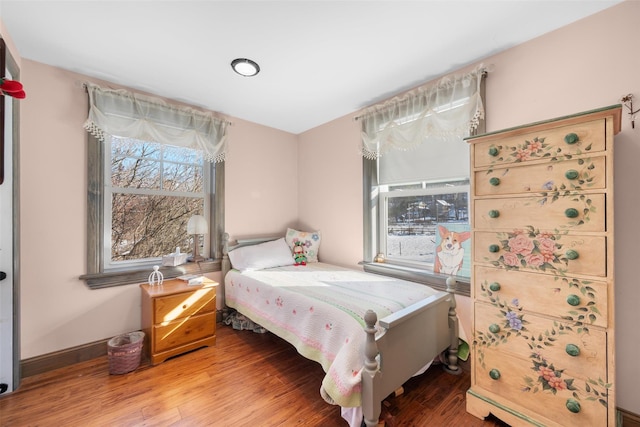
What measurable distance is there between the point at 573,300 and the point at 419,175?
Answer: 149 cm

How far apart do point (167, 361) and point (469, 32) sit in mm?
3386

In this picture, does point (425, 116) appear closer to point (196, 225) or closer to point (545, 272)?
point (545, 272)

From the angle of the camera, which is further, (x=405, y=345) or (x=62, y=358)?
(x=62, y=358)

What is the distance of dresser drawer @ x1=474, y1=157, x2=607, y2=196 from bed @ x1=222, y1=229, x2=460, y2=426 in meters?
0.87

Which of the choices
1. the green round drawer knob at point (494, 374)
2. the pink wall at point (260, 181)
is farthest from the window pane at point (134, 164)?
the green round drawer knob at point (494, 374)

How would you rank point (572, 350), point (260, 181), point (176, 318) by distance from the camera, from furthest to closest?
point (260, 181) < point (176, 318) < point (572, 350)

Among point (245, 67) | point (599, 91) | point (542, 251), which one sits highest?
point (245, 67)

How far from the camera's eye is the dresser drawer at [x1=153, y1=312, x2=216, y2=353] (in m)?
2.16

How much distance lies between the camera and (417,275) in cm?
237

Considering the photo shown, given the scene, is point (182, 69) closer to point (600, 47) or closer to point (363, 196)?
point (363, 196)

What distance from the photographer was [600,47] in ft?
5.13

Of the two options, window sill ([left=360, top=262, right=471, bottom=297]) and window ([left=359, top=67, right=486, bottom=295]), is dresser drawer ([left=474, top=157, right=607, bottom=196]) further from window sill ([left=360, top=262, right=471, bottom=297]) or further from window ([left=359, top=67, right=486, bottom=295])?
window sill ([left=360, top=262, right=471, bottom=297])

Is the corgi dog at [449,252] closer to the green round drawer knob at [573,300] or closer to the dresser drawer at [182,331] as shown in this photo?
the green round drawer knob at [573,300]

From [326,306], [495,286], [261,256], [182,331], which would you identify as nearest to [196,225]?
[261,256]
